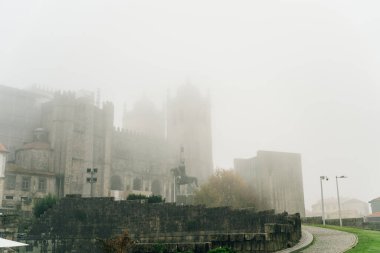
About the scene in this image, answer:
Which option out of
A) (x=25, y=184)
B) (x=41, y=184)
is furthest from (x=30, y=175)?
(x=41, y=184)

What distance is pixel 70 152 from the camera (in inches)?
2530

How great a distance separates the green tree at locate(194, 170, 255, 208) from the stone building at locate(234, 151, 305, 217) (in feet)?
19.8

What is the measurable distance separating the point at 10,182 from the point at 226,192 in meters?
31.3

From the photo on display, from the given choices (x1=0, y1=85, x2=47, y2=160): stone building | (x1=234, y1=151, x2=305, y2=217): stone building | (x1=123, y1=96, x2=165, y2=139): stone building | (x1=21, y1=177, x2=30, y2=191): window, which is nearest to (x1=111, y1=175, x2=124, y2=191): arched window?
(x1=0, y1=85, x2=47, y2=160): stone building

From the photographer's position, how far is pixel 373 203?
8969 centimetres

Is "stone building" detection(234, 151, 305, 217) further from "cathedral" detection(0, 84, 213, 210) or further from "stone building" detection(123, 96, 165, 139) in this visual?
"stone building" detection(123, 96, 165, 139)

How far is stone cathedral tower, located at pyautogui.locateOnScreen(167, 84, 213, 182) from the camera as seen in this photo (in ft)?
331

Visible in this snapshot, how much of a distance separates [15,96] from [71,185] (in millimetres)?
21394

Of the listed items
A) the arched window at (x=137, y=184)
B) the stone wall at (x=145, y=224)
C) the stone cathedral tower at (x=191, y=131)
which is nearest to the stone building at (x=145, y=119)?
the stone cathedral tower at (x=191, y=131)

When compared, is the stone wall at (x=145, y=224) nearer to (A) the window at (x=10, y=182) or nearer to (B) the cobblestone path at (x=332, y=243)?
(B) the cobblestone path at (x=332, y=243)

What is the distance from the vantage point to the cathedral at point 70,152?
56750 mm

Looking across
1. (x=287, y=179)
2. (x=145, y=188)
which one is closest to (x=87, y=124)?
(x=145, y=188)

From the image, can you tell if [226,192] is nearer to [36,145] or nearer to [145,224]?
[36,145]

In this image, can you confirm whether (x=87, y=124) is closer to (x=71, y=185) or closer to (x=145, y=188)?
(x=71, y=185)
